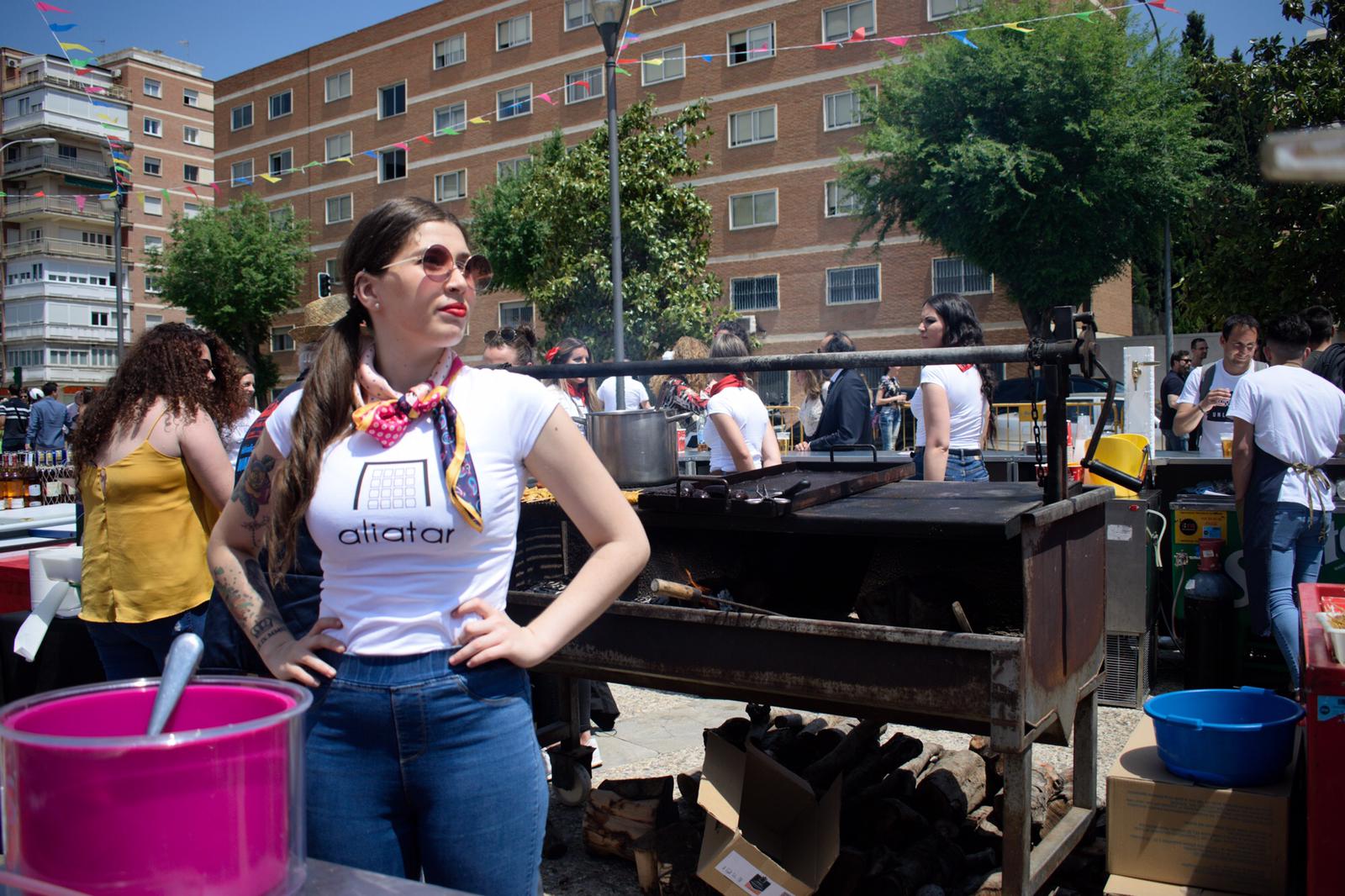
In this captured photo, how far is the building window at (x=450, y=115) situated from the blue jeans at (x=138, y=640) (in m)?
39.0

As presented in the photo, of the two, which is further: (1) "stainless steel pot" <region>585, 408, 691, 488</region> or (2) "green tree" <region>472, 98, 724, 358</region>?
(2) "green tree" <region>472, 98, 724, 358</region>

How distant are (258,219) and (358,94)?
6558 millimetres

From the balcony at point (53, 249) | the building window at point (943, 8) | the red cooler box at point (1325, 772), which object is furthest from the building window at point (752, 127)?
the balcony at point (53, 249)

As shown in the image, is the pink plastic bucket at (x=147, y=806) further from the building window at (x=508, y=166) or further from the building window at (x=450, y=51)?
the building window at (x=450, y=51)

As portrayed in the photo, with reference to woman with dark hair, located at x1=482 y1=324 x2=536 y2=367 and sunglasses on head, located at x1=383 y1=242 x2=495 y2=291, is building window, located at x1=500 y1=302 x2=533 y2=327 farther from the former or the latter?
sunglasses on head, located at x1=383 y1=242 x2=495 y2=291

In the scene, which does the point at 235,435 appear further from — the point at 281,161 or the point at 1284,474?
the point at 281,161

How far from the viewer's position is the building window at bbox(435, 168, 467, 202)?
Answer: 40188mm

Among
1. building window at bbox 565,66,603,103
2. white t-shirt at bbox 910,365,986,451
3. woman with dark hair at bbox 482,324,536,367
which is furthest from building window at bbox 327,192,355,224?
white t-shirt at bbox 910,365,986,451

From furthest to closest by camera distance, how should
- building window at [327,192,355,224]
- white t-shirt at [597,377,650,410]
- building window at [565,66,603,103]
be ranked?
building window at [327,192,355,224] < building window at [565,66,603,103] < white t-shirt at [597,377,650,410]

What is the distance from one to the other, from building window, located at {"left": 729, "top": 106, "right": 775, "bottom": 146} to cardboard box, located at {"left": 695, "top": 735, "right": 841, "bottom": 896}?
1242 inches

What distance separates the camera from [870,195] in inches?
1066

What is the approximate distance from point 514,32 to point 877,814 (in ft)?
128

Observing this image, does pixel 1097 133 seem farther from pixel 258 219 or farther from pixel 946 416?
pixel 258 219

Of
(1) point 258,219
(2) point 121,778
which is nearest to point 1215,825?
(2) point 121,778
